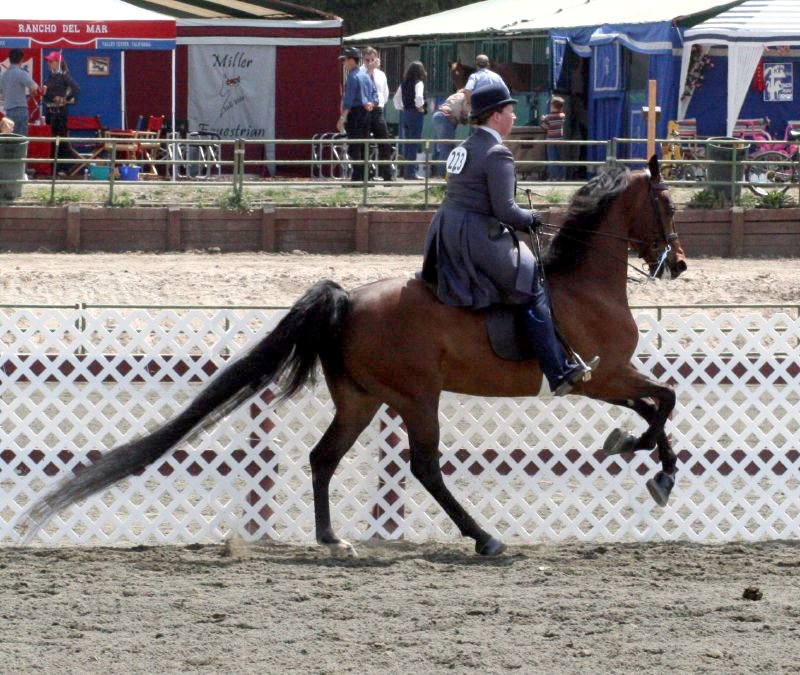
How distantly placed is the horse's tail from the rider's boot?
0.89 m

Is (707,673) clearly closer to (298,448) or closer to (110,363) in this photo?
(298,448)

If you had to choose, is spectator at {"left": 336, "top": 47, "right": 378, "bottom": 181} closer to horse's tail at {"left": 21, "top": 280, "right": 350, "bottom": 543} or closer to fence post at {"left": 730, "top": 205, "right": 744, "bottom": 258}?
fence post at {"left": 730, "top": 205, "right": 744, "bottom": 258}

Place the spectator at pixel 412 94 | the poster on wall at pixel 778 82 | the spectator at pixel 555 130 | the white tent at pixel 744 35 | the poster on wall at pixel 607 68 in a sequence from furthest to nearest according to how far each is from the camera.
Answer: the poster on wall at pixel 607 68
the spectator at pixel 555 130
the poster on wall at pixel 778 82
the spectator at pixel 412 94
the white tent at pixel 744 35

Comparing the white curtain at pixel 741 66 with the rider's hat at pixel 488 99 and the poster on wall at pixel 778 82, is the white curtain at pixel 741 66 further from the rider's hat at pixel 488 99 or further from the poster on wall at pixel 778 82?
the rider's hat at pixel 488 99

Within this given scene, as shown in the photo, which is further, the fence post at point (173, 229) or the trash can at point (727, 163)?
the trash can at point (727, 163)

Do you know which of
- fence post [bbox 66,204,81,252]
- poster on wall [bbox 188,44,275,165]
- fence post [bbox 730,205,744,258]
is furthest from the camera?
poster on wall [bbox 188,44,275,165]

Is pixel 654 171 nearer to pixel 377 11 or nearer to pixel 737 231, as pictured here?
pixel 737 231

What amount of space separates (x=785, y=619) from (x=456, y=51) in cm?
2369

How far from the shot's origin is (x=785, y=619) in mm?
6129

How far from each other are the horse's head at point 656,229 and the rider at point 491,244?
27.3 inches

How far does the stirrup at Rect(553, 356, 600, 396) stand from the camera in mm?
7398

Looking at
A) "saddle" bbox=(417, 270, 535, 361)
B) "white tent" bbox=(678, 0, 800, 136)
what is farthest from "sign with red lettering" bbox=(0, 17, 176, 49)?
"saddle" bbox=(417, 270, 535, 361)

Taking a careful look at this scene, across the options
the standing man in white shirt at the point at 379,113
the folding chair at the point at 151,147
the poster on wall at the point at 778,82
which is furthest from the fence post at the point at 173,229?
the poster on wall at the point at 778,82

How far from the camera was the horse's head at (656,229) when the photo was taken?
311 inches
